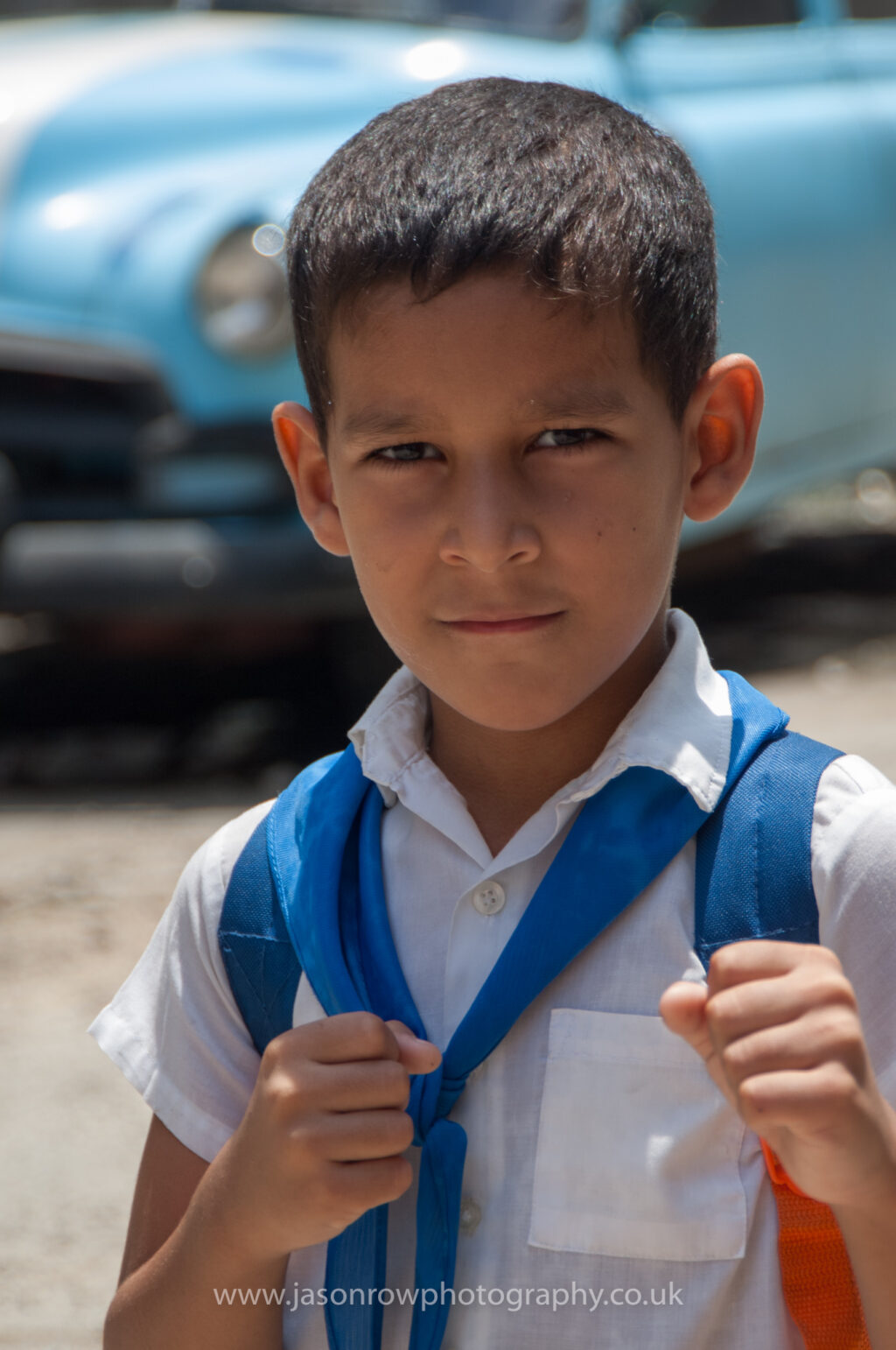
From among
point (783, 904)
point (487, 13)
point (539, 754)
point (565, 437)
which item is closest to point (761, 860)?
point (783, 904)

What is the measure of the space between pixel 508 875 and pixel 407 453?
0.35m

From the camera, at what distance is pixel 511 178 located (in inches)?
53.4

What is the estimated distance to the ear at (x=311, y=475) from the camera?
1502 millimetres

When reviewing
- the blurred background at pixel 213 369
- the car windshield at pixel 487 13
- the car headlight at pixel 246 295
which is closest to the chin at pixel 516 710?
the blurred background at pixel 213 369

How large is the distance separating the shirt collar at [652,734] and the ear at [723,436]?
0.37 ft

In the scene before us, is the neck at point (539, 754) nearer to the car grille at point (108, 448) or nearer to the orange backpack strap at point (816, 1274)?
the orange backpack strap at point (816, 1274)

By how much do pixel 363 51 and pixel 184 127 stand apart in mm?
583

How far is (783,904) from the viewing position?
1227mm

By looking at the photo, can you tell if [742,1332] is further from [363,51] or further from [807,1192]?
[363,51]

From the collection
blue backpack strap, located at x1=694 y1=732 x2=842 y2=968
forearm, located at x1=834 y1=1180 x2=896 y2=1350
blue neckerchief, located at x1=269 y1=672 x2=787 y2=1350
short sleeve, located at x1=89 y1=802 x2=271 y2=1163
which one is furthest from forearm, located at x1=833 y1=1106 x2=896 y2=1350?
short sleeve, located at x1=89 y1=802 x2=271 y2=1163

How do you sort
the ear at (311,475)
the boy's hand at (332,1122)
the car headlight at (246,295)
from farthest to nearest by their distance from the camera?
the car headlight at (246,295), the ear at (311,475), the boy's hand at (332,1122)

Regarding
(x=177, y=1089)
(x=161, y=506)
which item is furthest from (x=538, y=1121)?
(x=161, y=506)

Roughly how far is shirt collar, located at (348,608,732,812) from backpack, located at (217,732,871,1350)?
35mm

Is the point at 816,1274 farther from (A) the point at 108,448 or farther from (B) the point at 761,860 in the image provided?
(A) the point at 108,448
